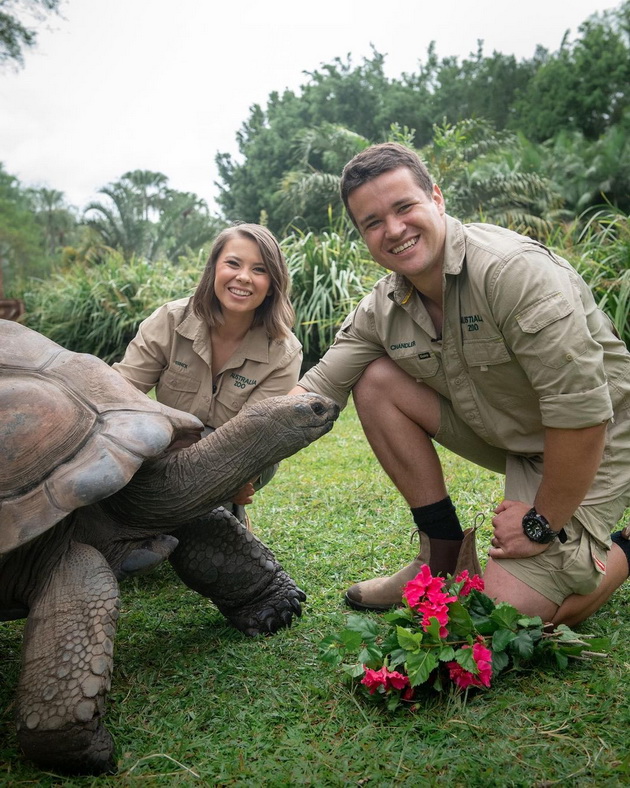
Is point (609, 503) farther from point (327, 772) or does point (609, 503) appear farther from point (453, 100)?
point (453, 100)

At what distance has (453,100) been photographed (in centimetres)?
3531

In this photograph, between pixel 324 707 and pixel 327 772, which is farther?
pixel 324 707

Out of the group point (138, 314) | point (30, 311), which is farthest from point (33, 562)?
point (30, 311)

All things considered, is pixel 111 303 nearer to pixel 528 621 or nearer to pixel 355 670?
pixel 355 670

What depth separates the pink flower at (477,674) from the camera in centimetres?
183

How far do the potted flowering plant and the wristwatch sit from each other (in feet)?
0.84

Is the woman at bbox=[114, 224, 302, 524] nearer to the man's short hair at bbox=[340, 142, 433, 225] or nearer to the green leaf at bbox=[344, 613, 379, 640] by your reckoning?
the man's short hair at bbox=[340, 142, 433, 225]

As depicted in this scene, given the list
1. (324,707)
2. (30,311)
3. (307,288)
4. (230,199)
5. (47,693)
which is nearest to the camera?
(47,693)

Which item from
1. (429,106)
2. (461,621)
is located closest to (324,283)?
(461,621)

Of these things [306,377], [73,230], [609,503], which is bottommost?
[73,230]

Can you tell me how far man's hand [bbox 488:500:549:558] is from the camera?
7.02ft

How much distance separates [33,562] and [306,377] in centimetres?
116

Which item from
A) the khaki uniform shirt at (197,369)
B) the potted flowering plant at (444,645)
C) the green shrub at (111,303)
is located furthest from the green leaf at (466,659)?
the green shrub at (111,303)

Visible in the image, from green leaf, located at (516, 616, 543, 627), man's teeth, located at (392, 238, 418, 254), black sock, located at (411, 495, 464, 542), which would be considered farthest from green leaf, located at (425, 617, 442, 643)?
man's teeth, located at (392, 238, 418, 254)
